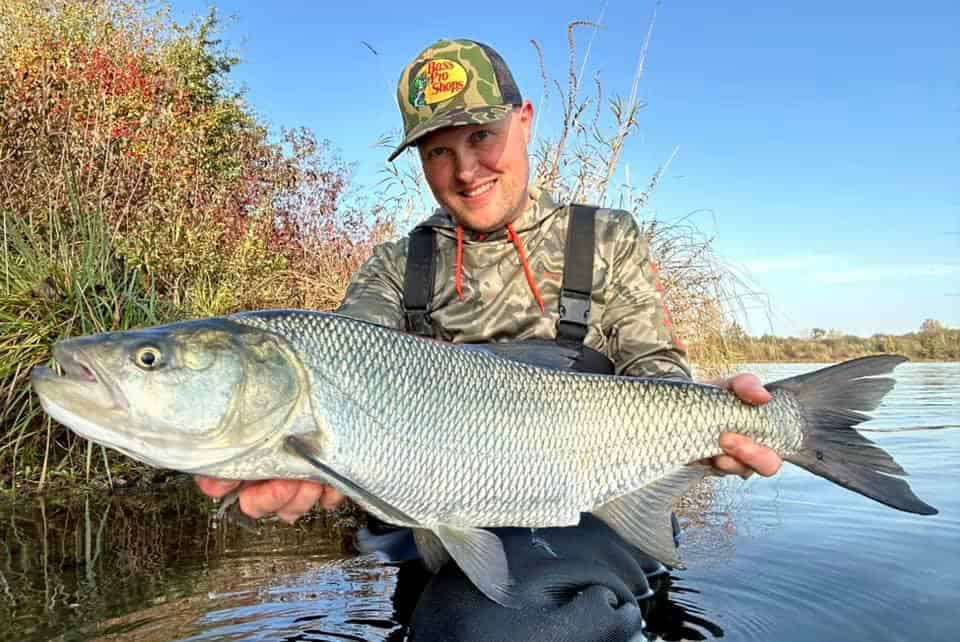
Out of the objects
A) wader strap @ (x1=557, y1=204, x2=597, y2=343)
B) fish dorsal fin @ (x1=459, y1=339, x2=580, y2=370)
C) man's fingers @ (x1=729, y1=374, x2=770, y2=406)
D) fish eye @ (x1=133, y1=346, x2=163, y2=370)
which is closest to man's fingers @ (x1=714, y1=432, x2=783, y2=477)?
man's fingers @ (x1=729, y1=374, x2=770, y2=406)

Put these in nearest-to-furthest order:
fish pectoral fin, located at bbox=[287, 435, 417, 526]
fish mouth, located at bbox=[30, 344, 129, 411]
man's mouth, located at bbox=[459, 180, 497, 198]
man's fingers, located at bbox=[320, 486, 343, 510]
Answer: fish mouth, located at bbox=[30, 344, 129, 411] → fish pectoral fin, located at bbox=[287, 435, 417, 526] → man's fingers, located at bbox=[320, 486, 343, 510] → man's mouth, located at bbox=[459, 180, 497, 198]

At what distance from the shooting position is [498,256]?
12.2ft

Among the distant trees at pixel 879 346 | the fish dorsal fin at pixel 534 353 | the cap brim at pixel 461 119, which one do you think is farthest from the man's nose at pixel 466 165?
the distant trees at pixel 879 346

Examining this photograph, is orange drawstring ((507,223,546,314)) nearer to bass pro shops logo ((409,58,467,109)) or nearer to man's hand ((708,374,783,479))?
bass pro shops logo ((409,58,467,109))

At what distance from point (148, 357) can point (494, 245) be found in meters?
1.84

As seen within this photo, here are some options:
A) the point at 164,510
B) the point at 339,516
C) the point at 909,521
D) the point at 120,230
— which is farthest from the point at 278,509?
the point at 120,230

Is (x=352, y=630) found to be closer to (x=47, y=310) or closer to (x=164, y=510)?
(x=164, y=510)

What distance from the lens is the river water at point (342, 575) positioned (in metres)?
3.21

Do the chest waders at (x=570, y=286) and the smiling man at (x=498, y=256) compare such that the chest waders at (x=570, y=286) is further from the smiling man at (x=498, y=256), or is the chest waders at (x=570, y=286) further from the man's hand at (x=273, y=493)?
the man's hand at (x=273, y=493)

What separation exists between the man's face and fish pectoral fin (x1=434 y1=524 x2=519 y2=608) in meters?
1.59

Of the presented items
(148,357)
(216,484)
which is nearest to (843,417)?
(216,484)

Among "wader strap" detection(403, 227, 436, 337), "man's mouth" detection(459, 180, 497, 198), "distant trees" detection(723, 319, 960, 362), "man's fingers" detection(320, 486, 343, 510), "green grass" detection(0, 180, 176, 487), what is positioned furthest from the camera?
"distant trees" detection(723, 319, 960, 362)

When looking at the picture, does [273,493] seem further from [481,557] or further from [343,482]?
[481,557]

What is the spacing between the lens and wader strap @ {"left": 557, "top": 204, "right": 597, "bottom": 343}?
3.52m
